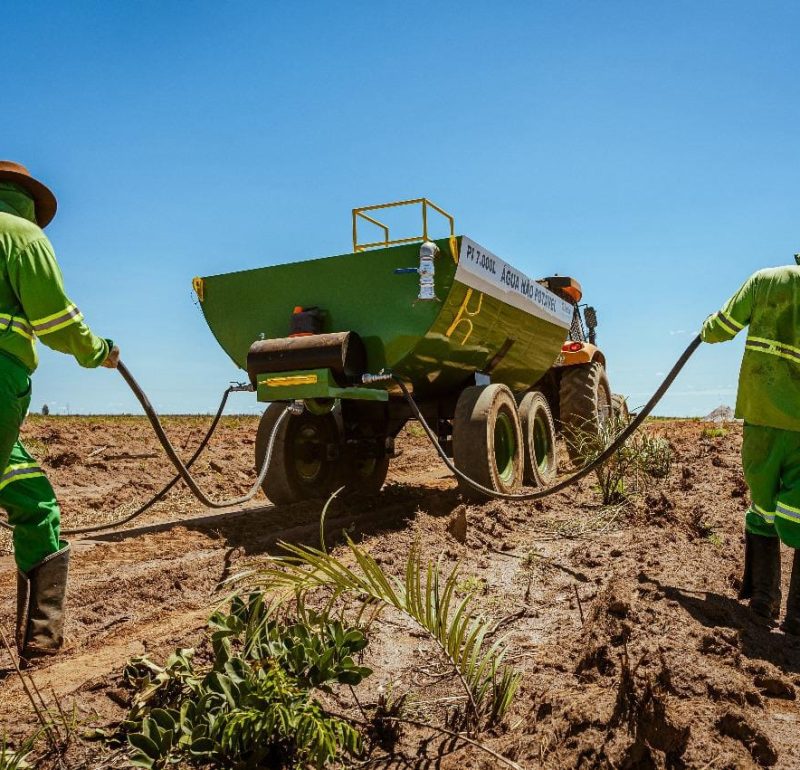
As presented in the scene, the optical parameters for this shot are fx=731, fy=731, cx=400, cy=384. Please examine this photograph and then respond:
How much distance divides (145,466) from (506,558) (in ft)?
17.4

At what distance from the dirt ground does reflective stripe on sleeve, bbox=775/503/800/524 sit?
492mm

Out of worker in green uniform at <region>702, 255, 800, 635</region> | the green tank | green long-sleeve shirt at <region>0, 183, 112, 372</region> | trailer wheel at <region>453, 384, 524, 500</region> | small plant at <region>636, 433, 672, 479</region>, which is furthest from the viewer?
small plant at <region>636, 433, 672, 479</region>

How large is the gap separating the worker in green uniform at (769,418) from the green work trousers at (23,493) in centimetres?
338

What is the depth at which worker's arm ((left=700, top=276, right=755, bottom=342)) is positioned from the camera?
3842mm

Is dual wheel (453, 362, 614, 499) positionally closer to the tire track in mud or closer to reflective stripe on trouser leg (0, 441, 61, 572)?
the tire track in mud

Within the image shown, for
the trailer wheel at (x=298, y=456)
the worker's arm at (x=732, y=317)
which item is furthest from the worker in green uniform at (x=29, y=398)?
the worker's arm at (x=732, y=317)

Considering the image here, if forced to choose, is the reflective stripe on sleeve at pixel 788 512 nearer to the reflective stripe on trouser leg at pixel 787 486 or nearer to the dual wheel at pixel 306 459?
the reflective stripe on trouser leg at pixel 787 486

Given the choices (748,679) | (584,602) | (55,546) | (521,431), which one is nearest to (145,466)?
(521,431)

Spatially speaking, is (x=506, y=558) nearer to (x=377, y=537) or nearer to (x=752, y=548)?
(x=377, y=537)

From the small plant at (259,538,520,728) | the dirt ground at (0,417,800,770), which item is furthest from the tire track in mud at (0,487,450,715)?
the small plant at (259,538,520,728)

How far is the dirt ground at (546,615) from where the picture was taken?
2.04m

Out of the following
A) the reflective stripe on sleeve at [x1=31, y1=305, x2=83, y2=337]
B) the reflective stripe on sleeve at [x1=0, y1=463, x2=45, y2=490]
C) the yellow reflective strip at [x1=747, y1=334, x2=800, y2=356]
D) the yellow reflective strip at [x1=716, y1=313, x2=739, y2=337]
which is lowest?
the reflective stripe on sleeve at [x1=0, y1=463, x2=45, y2=490]

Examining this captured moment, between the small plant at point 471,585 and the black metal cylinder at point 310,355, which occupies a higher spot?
the black metal cylinder at point 310,355

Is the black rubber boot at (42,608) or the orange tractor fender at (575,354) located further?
the orange tractor fender at (575,354)
